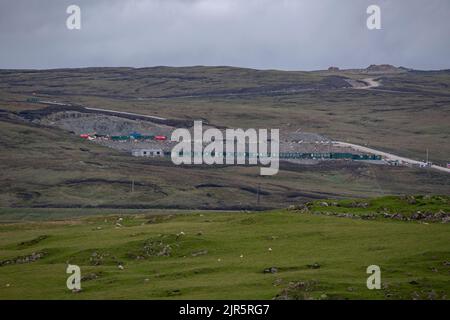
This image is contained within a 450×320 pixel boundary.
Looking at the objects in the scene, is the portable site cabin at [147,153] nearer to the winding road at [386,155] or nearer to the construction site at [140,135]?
the construction site at [140,135]

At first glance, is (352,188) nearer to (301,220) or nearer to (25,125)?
(25,125)

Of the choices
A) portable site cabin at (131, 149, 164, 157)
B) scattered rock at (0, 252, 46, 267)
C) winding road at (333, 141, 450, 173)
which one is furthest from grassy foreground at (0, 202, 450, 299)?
winding road at (333, 141, 450, 173)

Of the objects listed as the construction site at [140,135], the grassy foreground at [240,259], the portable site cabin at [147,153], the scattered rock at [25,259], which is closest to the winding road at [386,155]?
the construction site at [140,135]

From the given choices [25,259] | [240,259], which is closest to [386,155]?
[25,259]

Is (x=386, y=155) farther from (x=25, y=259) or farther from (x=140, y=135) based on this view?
(x=25, y=259)

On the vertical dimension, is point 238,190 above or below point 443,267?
below
